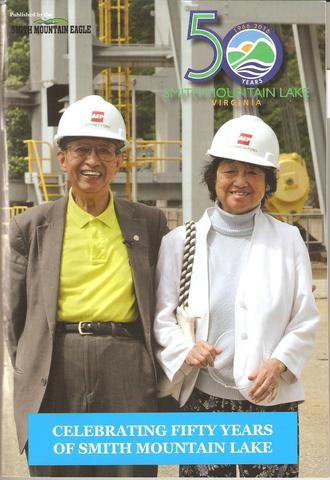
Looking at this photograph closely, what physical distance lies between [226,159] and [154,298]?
0.55 metres

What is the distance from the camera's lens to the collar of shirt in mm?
4379

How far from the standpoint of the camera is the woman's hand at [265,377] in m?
4.25

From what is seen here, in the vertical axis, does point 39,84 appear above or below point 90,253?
above

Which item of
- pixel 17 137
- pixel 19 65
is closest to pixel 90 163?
pixel 17 137

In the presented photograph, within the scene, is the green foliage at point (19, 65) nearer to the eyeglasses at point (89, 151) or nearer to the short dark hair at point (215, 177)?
the eyeglasses at point (89, 151)

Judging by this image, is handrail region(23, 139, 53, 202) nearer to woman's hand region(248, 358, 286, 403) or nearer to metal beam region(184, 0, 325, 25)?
metal beam region(184, 0, 325, 25)

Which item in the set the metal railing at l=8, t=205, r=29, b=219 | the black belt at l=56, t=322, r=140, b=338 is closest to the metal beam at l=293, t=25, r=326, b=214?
the black belt at l=56, t=322, r=140, b=338

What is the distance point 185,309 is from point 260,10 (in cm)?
109

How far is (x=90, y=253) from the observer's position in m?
4.34

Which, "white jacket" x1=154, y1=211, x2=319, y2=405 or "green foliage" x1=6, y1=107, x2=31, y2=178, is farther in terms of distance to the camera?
"green foliage" x1=6, y1=107, x2=31, y2=178

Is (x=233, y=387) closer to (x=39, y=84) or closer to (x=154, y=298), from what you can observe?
(x=154, y=298)

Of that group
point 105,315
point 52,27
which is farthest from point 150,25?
point 105,315

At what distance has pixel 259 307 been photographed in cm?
425

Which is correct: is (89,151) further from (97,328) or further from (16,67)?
(97,328)
